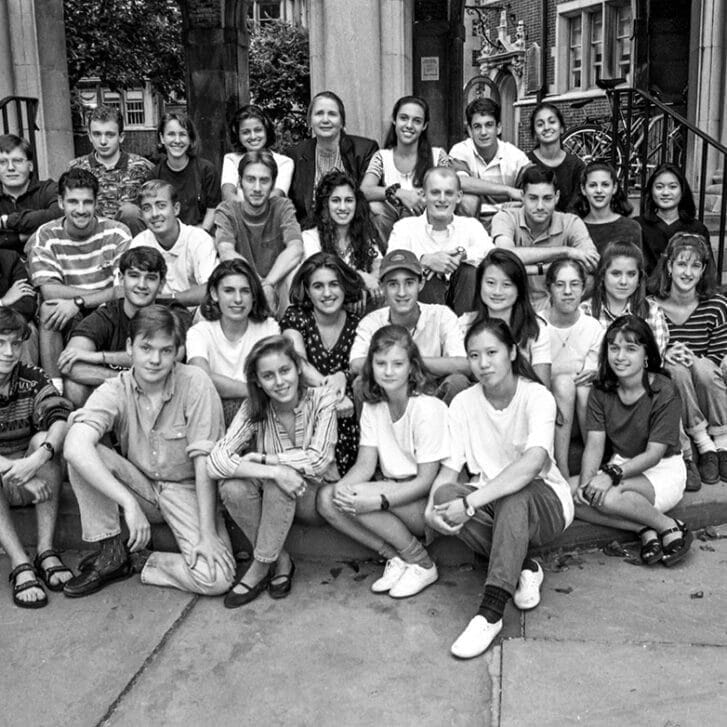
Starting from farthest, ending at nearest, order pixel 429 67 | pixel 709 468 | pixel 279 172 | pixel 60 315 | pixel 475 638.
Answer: pixel 429 67 → pixel 279 172 → pixel 60 315 → pixel 709 468 → pixel 475 638

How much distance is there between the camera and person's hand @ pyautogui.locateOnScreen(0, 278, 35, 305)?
4.88m

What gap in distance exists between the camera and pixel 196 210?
231 inches

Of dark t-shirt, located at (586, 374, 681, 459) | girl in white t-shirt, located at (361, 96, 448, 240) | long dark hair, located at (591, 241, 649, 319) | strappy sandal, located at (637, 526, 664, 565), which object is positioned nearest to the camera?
strappy sandal, located at (637, 526, 664, 565)

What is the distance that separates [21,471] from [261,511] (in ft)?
3.41

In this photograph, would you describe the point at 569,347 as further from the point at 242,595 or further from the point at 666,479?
the point at 242,595

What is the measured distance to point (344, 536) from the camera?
12.9 feet

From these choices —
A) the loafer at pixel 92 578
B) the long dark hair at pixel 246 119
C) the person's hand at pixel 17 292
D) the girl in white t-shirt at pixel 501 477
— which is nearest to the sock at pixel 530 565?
the girl in white t-shirt at pixel 501 477

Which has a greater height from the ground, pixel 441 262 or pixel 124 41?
pixel 124 41

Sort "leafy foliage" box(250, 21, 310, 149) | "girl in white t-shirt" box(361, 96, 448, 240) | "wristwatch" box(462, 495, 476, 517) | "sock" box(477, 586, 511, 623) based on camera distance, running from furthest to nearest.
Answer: "leafy foliage" box(250, 21, 310, 149) < "girl in white t-shirt" box(361, 96, 448, 240) < "wristwatch" box(462, 495, 476, 517) < "sock" box(477, 586, 511, 623)

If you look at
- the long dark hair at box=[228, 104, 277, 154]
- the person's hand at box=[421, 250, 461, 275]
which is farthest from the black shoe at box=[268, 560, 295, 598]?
the long dark hair at box=[228, 104, 277, 154]

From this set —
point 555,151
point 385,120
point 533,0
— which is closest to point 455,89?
point 385,120

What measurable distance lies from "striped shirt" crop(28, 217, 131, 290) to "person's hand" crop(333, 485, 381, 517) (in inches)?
85.4

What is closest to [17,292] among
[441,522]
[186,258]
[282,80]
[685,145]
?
[186,258]

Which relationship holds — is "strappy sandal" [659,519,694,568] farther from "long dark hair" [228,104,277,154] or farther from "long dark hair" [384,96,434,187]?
"long dark hair" [228,104,277,154]
